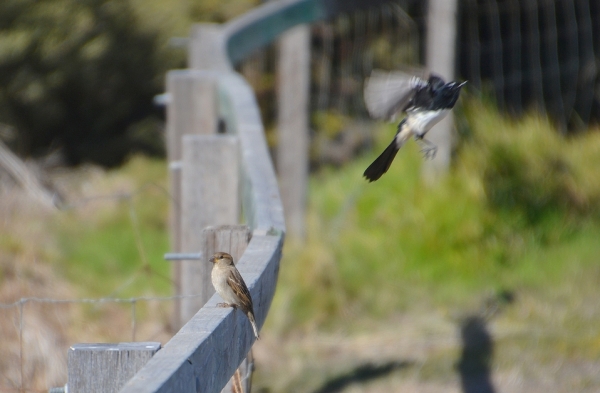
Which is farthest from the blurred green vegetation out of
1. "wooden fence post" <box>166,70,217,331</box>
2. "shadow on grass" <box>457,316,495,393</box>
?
"wooden fence post" <box>166,70,217,331</box>

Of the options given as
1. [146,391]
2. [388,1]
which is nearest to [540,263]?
[388,1]

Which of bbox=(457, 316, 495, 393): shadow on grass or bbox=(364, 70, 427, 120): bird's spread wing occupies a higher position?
bbox=(364, 70, 427, 120): bird's spread wing

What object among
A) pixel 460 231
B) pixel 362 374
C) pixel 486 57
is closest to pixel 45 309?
pixel 362 374

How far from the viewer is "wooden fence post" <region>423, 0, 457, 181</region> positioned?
6.43m

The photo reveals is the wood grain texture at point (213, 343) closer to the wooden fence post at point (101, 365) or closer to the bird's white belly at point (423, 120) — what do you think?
the wooden fence post at point (101, 365)

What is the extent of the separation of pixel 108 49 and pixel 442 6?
528 centimetres

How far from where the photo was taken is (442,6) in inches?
255

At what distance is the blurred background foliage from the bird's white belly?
6579 millimetres

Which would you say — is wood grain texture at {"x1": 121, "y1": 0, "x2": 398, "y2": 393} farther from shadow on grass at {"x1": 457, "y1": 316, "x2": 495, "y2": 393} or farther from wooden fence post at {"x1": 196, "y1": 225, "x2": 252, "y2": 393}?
shadow on grass at {"x1": 457, "y1": 316, "x2": 495, "y2": 393}

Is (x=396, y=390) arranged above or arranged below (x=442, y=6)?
below

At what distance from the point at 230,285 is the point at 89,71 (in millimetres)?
8610

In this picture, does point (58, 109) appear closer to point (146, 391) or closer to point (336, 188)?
point (336, 188)

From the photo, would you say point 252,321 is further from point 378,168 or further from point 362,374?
point 362,374

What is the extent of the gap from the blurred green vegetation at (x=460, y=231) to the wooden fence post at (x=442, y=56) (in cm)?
12
